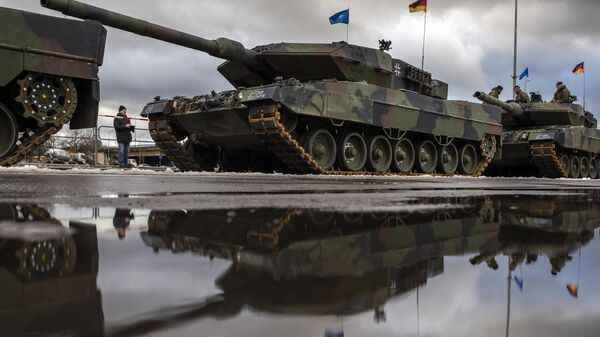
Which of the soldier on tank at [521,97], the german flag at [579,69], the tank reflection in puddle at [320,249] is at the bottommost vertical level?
the tank reflection in puddle at [320,249]

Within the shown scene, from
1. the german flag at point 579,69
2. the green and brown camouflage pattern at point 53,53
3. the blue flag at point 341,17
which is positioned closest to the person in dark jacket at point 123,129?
the green and brown camouflage pattern at point 53,53

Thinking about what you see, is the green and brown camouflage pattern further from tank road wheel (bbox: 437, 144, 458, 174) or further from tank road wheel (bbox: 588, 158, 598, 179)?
tank road wheel (bbox: 588, 158, 598, 179)

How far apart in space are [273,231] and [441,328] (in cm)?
110

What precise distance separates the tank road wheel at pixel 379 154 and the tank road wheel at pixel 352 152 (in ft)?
0.82

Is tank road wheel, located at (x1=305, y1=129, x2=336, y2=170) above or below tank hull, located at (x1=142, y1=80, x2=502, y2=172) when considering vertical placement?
below

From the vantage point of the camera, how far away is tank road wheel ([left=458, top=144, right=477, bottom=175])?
688 inches

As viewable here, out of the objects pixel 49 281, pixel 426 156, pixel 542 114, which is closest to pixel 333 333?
pixel 49 281

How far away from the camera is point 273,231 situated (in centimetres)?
205

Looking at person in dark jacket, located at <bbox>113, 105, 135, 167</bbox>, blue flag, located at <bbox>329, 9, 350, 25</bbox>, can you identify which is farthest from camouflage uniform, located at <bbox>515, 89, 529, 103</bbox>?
person in dark jacket, located at <bbox>113, 105, 135, 167</bbox>

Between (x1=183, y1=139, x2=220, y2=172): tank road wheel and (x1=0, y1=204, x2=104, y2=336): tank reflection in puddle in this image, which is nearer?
(x1=0, y1=204, x2=104, y2=336): tank reflection in puddle

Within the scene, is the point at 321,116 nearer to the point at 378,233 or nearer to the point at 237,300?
the point at 378,233

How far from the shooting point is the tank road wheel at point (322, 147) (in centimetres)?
1218

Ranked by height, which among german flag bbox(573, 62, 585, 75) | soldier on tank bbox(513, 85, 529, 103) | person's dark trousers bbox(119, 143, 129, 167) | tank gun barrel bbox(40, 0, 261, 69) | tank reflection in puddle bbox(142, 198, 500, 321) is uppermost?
german flag bbox(573, 62, 585, 75)

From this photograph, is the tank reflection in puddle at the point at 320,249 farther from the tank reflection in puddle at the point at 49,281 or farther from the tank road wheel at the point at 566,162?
the tank road wheel at the point at 566,162
